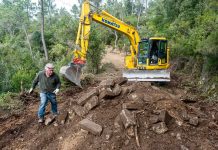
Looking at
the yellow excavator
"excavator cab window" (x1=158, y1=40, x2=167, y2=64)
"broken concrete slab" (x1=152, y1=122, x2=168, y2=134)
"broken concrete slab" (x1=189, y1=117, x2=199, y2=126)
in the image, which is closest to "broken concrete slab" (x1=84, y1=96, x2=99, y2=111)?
the yellow excavator

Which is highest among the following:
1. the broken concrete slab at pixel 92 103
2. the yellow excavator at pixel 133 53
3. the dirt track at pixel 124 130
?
the yellow excavator at pixel 133 53

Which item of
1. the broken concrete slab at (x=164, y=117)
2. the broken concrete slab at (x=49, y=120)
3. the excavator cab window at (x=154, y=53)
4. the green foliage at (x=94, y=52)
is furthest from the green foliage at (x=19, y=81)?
the broken concrete slab at (x=164, y=117)

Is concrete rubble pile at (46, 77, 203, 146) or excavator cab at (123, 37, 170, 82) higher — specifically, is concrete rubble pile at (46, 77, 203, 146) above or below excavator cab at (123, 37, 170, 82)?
below

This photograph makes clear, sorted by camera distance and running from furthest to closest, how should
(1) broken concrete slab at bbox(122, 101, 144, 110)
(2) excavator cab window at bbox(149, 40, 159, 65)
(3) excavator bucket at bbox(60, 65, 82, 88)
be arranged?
(2) excavator cab window at bbox(149, 40, 159, 65) < (3) excavator bucket at bbox(60, 65, 82, 88) < (1) broken concrete slab at bbox(122, 101, 144, 110)

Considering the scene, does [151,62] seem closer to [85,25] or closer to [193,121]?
[85,25]

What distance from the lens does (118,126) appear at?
18.3 feet

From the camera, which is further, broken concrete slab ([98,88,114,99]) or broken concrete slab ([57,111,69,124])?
broken concrete slab ([98,88,114,99])

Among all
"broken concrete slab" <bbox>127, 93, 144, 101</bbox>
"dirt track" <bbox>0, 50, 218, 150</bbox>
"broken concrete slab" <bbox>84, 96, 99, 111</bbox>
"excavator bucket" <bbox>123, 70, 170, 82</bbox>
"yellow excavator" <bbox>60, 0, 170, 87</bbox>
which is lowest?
"dirt track" <bbox>0, 50, 218, 150</bbox>

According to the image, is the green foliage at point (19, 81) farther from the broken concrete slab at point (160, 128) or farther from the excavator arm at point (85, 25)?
the broken concrete slab at point (160, 128)

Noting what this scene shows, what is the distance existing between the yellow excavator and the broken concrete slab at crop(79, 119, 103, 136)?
7.76 feet

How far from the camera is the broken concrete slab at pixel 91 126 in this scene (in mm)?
5473

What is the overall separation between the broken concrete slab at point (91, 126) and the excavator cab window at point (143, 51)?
531 cm

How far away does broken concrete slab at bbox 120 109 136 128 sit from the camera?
541cm

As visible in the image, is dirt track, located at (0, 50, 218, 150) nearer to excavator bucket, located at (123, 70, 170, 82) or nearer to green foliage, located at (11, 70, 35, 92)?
excavator bucket, located at (123, 70, 170, 82)
